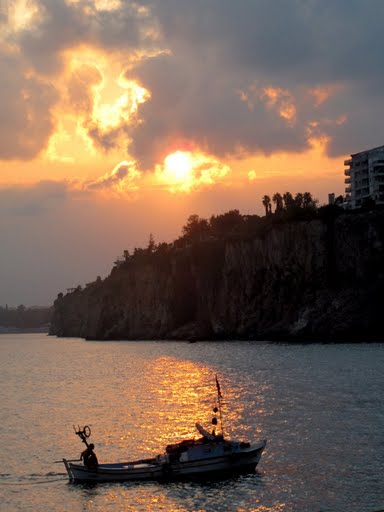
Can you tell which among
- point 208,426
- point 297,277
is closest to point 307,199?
point 297,277

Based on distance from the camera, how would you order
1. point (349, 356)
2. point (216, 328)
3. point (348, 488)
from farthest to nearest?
1. point (216, 328)
2. point (349, 356)
3. point (348, 488)

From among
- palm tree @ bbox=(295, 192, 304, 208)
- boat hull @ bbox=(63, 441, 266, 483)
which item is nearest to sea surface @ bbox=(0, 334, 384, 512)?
boat hull @ bbox=(63, 441, 266, 483)

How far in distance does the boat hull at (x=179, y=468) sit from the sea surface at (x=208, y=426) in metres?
0.65

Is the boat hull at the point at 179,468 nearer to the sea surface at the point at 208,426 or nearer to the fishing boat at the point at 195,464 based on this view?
the fishing boat at the point at 195,464

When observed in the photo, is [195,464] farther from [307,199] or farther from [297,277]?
[307,199]

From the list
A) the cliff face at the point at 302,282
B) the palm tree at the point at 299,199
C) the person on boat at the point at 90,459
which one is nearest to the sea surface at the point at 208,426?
the person on boat at the point at 90,459

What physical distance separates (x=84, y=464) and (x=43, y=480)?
3.41 m

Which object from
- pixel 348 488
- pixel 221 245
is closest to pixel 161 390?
pixel 348 488

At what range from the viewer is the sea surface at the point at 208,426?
134 feet

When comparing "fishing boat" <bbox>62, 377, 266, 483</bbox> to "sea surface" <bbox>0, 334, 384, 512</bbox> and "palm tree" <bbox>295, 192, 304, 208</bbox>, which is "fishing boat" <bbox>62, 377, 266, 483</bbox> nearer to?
"sea surface" <bbox>0, 334, 384, 512</bbox>

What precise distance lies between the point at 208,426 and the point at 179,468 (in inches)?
758

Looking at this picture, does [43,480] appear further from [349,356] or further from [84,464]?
[349,356]

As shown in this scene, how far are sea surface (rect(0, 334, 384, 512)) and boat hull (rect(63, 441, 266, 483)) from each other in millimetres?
646

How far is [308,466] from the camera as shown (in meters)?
45.8
